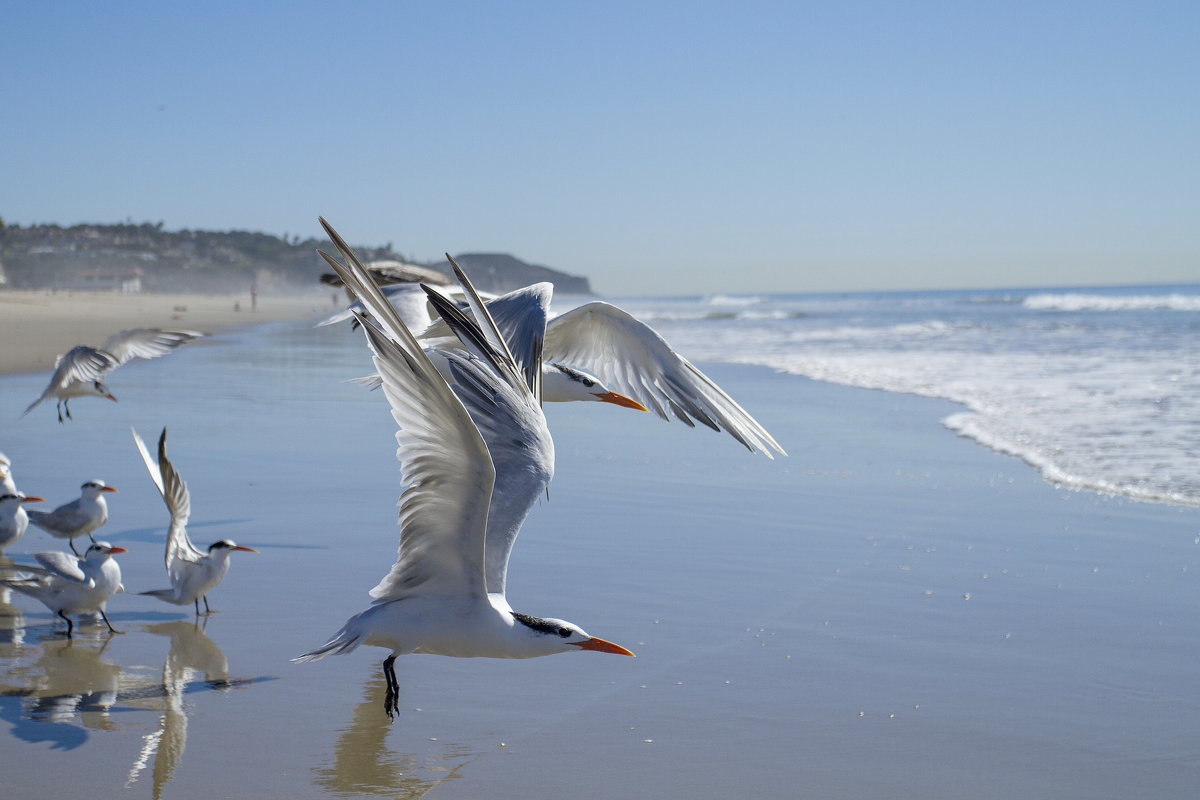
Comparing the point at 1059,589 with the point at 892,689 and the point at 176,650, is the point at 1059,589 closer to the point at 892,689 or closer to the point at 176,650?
the point at 892,689

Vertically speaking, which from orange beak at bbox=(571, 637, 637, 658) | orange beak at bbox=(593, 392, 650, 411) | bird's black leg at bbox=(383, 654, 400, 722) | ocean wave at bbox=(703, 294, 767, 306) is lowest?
bird's black leg at bbox=(383, 654, 400, 722)

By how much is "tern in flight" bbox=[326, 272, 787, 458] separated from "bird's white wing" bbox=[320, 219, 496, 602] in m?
1.28

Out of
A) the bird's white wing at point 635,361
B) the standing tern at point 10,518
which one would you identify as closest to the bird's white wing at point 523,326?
the bird's white wing at point 635,361

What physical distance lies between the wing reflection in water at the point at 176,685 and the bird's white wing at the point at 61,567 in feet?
1.22

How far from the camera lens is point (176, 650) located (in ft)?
14.5

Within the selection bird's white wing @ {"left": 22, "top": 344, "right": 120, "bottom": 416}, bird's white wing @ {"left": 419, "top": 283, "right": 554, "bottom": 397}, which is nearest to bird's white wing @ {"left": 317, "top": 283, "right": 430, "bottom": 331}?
bird's white wing @ {"left": 419, "top": 283, "right": 554, "bottom": 397}

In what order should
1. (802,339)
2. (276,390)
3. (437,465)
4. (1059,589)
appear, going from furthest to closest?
(802,339), (276,390), (1059,589), (437,465)

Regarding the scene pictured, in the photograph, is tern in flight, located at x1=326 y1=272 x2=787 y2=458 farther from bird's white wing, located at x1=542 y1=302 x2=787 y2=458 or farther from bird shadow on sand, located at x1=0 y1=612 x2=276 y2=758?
bird shadow on sand, located at x1=0 y1=612 x2=276 y2=758

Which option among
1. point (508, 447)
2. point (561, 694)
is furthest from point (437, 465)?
point (561, 694)

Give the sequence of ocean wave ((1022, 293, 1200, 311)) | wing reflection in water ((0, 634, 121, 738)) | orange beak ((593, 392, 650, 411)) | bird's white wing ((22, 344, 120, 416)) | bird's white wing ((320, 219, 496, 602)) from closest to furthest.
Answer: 1. bird's white wing ((320, 219, 496, 602))
2. wing reflection in water ((0, 634, 121, 738))
3. orange beak ((593, 392, 650, 411))
4. bird's white wing ((22, 344, 120, 416))
5. ocean wave ((1022, 293, 1200, 311))

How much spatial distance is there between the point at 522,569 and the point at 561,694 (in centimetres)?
164

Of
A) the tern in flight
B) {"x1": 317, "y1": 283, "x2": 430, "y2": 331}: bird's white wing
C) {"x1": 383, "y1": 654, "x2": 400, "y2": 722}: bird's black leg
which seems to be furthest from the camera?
{"x1": 317, "y1": 283, "x2": 430, "y2": 331}: bird's white wing

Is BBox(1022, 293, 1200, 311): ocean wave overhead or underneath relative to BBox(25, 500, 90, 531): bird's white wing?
overhead

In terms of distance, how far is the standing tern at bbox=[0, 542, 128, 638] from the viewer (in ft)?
14.9
